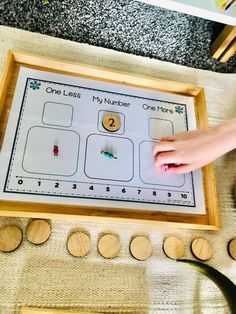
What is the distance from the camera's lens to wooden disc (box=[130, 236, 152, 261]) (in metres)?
0.55

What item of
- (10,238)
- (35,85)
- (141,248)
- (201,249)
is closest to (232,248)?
(201,249)

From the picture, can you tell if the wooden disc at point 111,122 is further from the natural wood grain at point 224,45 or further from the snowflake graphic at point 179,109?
the natural wood grain at point 224,45

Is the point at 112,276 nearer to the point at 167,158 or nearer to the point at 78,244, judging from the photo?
the point at 78,244

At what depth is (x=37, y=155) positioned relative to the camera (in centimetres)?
57

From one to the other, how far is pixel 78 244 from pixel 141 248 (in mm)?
122

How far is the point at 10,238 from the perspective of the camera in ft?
1.70

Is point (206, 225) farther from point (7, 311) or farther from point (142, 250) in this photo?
point (7, 311)

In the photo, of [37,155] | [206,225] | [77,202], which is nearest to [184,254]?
[206,225]

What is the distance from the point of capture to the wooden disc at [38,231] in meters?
0.53

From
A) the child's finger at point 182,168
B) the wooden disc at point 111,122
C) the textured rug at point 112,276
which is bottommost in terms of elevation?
the textured rug at point 112,276

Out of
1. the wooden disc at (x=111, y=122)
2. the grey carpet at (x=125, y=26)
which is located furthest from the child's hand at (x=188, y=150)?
the grey carpet at (x=125, y=26)

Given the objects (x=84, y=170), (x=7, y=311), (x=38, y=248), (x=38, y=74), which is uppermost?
(x=38, y=74)

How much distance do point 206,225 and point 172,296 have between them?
0.50 feet

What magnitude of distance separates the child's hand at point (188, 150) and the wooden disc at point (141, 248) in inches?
6.1
